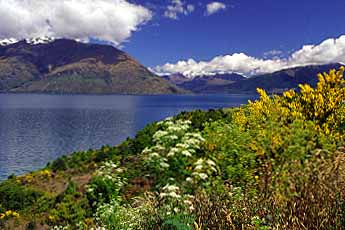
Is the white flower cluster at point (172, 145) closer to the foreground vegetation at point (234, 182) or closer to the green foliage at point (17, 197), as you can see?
the foreground vegetation at point (234, 182)

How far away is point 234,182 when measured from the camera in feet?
29.5

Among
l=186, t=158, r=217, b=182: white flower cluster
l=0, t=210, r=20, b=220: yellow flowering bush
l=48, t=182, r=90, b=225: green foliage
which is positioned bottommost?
l=0, t=210, r=20, b=220: yellow flowering bush

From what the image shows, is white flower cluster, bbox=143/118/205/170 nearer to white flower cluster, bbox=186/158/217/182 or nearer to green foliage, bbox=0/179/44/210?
white flower cluster, bbox=186/158/217/182

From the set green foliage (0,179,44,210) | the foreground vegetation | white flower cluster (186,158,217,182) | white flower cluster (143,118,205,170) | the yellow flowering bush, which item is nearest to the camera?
the foreground vegetation

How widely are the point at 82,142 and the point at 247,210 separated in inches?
2498

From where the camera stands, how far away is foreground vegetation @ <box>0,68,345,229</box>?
4238 millimetres

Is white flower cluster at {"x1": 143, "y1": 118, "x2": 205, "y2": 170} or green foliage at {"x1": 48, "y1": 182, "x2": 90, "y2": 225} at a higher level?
white flower cluster at {"x1": 143, "y1": 118, "x2": 205, "y2": 170}

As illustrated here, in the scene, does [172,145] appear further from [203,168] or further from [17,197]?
[17,197]

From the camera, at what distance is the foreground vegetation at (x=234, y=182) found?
13.9ft

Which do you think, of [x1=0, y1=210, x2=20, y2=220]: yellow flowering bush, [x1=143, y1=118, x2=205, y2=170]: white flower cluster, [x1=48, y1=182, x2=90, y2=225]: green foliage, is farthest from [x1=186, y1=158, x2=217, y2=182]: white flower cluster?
[x1=0, y1=210, x2=20, y2=220]: yellow flowering bush

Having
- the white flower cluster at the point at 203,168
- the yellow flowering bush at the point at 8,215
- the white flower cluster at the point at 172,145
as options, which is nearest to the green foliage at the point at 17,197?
the yellow flowering bush at the point at 8,215

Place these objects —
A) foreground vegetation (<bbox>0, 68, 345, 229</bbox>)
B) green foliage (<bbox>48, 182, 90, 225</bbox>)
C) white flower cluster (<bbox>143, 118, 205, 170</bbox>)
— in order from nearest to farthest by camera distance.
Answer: foreground vegetation (<bbox>0, 68, 345, 229</bbox>) → white flower cluster (<bbox>143, 118, 205, 170</bbox>) → green foliage (<bbox>48, 182, 90, 225</bbox>)

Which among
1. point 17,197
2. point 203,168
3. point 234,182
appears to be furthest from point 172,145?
point 17,197

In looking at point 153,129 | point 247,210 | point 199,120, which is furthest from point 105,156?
point 247,210
